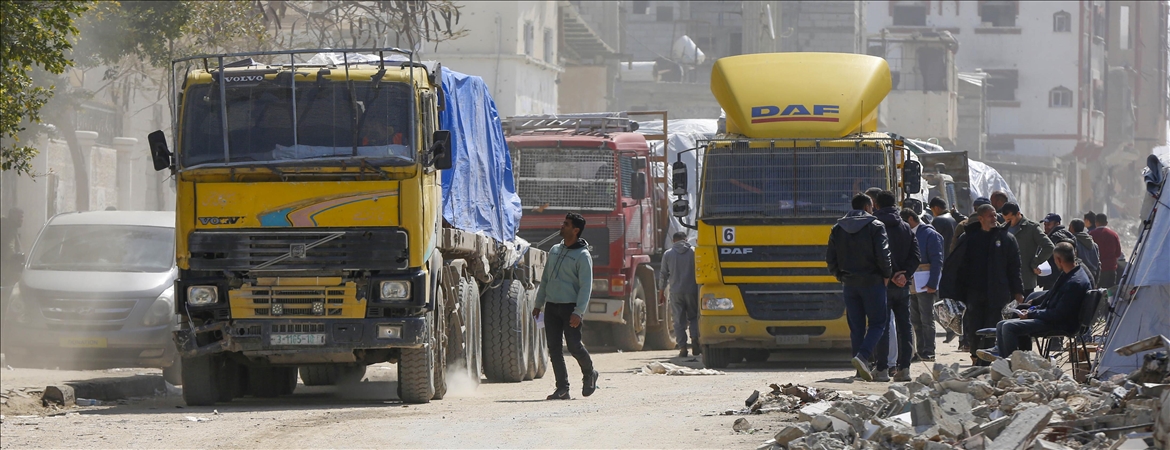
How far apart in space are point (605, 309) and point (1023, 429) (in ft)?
39.5

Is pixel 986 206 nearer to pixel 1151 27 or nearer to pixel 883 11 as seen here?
pixel 883 11

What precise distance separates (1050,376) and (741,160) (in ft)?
20.7

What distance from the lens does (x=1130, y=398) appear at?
26.0 ft

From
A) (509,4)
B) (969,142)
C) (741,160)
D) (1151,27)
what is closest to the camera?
(741,160)

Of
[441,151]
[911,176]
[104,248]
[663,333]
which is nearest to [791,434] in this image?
[441,151]

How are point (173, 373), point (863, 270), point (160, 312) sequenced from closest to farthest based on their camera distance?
1. point (863, 270)
2. point (160, 312)
3. point (173, 373)

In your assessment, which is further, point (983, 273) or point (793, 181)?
point (793, 181)

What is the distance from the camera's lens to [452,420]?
35.6 ft

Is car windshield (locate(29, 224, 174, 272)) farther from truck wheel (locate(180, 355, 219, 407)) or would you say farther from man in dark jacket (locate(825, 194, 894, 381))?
man in dark jacket (locate(825, 194, 894, 381))

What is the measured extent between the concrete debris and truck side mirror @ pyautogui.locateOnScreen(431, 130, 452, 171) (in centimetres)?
467

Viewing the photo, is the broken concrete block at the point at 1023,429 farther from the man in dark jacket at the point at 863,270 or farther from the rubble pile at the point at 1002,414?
the man in dark jacket at the point at 863,270

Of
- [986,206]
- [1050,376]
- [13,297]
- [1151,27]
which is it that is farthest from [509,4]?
[1151,27]

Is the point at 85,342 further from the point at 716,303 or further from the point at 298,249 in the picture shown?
the point at 716,303

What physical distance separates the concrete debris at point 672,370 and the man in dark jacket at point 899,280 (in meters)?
2.68
